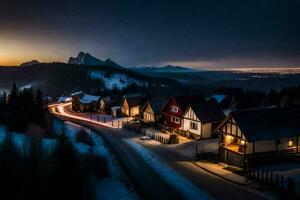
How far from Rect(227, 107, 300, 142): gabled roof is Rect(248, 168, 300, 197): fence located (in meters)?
4.06

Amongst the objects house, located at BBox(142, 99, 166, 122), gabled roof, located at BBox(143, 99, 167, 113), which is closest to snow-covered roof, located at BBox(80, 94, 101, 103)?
house, located at BBox(142, 99, 166, 122)

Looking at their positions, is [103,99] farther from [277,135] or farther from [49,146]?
[277,135]

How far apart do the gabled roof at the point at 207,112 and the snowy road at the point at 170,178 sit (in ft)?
30.5

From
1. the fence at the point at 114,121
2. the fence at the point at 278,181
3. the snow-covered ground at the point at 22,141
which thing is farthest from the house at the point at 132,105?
the fence at the point at 278,181

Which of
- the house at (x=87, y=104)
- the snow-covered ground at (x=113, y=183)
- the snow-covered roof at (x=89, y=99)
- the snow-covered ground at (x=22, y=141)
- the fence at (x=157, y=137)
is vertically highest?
the snow-covered roof at (x=89, y=99)

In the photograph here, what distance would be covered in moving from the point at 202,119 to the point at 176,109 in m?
8.61

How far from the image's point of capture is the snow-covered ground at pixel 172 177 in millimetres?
29297

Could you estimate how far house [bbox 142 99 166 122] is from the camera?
223 feet

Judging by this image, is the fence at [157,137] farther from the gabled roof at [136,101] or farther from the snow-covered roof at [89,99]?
the snow-covered roof at [89,99]

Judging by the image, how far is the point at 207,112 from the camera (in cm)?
5525

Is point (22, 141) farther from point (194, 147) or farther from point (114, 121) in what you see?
point (114, 121)

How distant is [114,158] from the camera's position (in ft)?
137

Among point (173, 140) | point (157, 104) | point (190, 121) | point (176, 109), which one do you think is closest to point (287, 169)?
point (173, 140)

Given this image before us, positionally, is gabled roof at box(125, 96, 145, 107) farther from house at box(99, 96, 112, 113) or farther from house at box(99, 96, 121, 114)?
house at box(99, 96, 112, 113)
